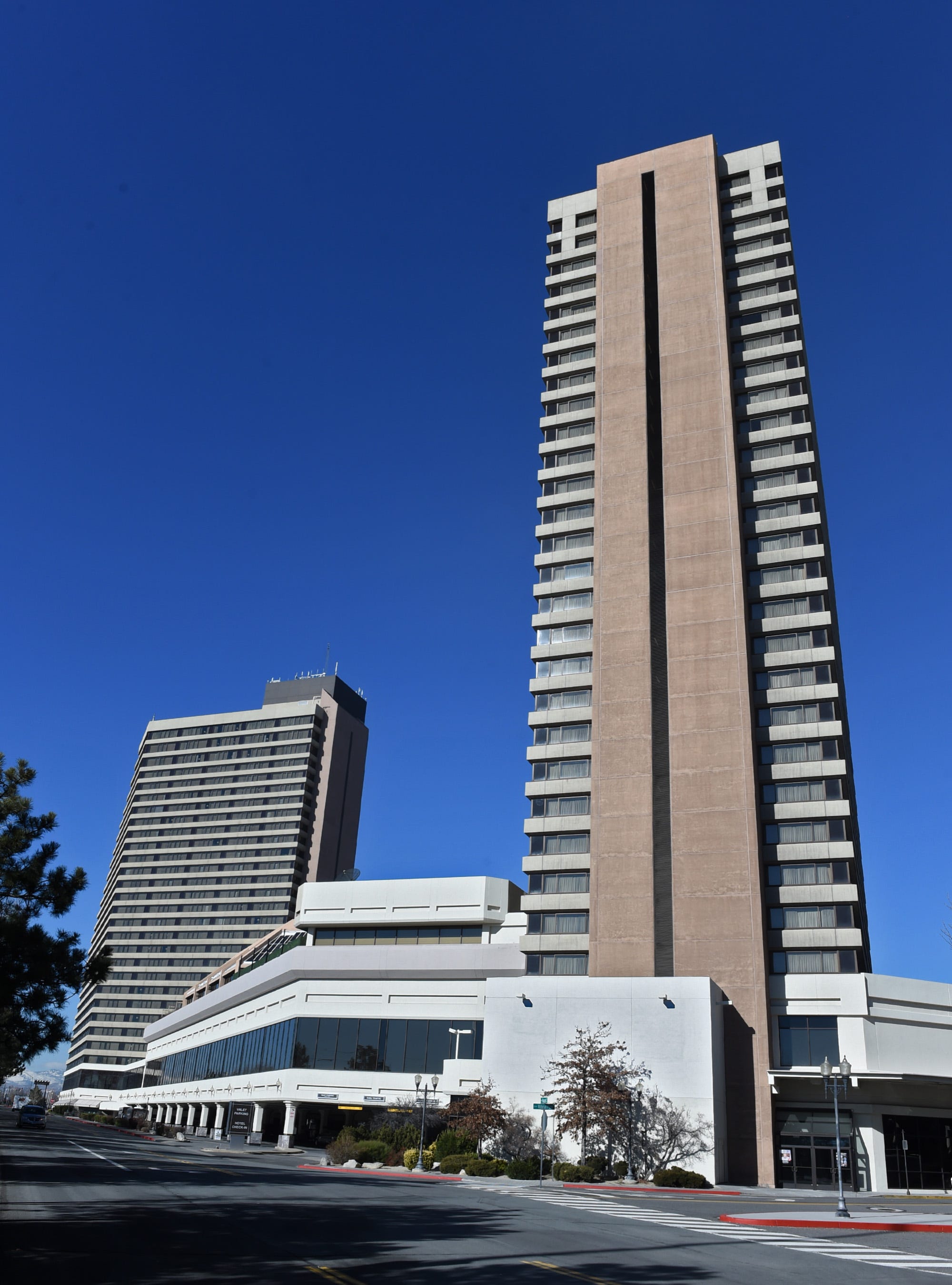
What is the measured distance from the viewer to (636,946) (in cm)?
5488

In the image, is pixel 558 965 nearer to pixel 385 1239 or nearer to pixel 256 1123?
pixel 256 1123

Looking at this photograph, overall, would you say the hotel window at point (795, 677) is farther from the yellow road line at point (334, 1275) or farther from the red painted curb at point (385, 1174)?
the yellow road line at point (334, 1275)

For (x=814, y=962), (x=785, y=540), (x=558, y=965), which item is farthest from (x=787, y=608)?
(x=558, y=965)

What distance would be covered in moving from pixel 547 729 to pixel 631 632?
8651mm

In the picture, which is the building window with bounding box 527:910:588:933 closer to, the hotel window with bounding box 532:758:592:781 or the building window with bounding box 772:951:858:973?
the hotel window with bounding box 532:758:592:781

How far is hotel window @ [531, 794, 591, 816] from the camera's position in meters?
61.7

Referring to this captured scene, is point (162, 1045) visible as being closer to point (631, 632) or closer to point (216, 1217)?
point (631, 632)

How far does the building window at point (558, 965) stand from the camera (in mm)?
57219

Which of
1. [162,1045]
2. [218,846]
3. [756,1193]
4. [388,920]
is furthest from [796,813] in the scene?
[218,846]

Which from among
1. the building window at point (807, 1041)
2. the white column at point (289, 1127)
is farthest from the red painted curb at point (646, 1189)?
the white column at point (289, 1127)

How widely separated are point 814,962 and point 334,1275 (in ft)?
152

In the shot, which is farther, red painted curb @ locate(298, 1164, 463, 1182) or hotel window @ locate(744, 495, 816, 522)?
hotel window @ locate(744, 495, 816, 522)

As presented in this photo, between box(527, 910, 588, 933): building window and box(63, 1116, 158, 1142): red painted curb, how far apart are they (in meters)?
41.8

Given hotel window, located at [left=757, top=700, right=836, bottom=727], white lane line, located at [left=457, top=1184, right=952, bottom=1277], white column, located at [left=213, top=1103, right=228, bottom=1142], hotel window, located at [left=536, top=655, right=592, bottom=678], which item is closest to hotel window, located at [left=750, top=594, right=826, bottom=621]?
hotel window, located at [left=757, top=700, right=836, bottom=727]
